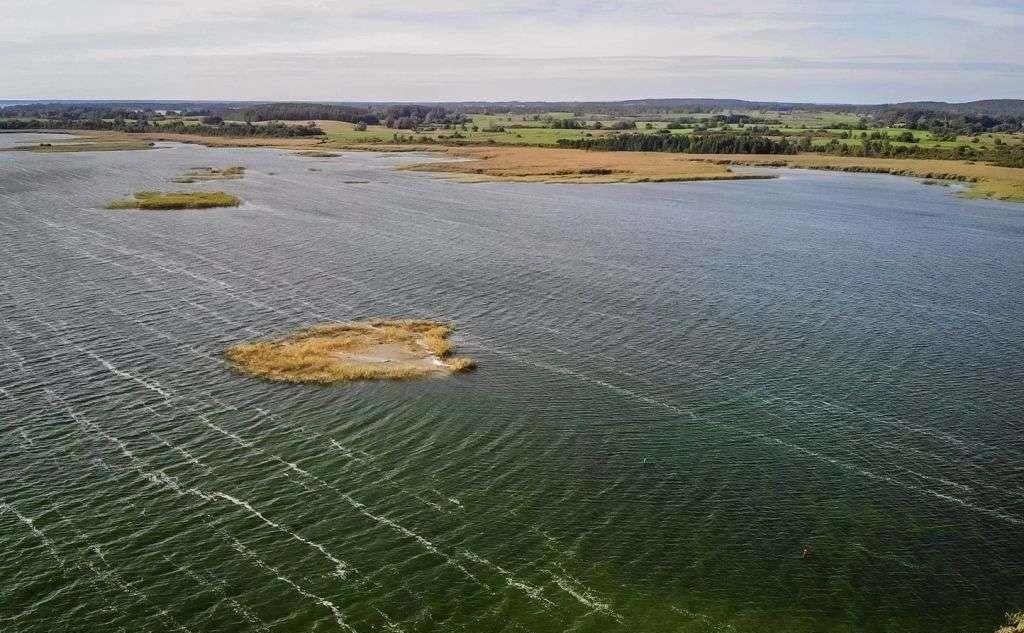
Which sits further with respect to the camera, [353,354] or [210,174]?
[210,174]

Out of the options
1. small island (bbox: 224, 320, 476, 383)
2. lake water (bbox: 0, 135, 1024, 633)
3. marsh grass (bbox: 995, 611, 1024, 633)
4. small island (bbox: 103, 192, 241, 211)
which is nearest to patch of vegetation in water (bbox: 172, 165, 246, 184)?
small island (bbox: 103, 192, 241, 211)

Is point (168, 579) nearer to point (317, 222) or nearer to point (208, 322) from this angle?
point (208, 322)

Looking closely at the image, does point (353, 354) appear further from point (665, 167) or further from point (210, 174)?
point (665, 167)

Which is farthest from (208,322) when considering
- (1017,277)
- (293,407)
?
(1017,277)

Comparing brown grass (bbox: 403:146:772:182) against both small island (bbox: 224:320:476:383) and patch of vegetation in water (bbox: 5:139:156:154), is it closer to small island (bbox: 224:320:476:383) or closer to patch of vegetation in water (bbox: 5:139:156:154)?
patch of vegetation in water (bbox: 5:139:156:154)

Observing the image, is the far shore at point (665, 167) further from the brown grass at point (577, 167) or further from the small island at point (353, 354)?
the small island at point (353, 354)

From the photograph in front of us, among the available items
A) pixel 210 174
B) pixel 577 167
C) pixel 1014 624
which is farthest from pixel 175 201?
pixel 1014 624
